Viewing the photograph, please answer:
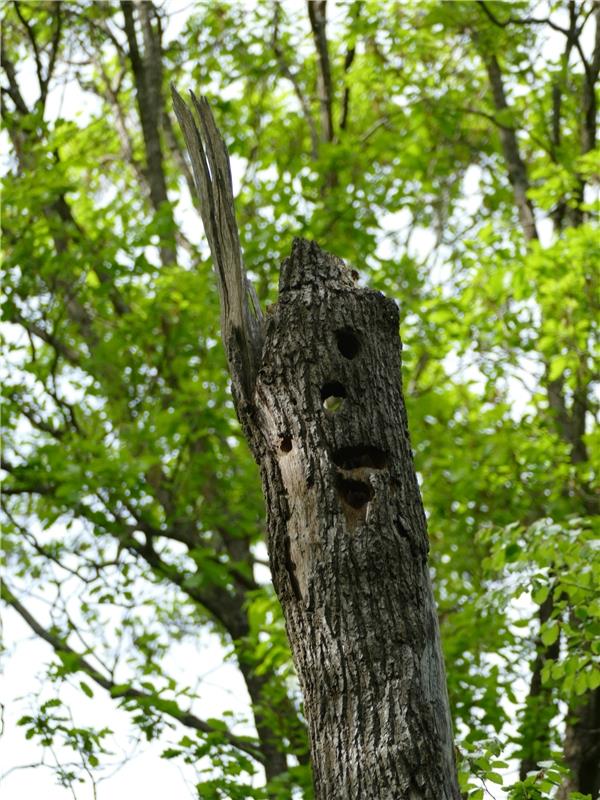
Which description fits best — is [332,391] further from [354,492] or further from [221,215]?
[221,215]

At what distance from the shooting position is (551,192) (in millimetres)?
10680

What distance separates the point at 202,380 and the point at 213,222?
6.01m

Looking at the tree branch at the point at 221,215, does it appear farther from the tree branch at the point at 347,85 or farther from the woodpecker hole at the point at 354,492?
the tree branch at the point at 347,85

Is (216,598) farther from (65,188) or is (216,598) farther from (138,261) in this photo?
(65,188)

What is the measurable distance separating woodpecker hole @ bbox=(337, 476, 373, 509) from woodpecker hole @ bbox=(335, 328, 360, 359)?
44 centimetres

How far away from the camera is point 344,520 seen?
346 cm

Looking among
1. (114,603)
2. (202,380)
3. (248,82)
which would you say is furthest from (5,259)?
(248,82)

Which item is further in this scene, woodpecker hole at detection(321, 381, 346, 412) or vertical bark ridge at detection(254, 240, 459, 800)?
woodpecker hole at detection(321, 381, 346, 412)

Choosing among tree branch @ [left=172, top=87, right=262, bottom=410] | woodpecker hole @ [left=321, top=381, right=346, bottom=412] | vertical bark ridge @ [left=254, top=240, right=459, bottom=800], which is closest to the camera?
vertical bark ridge @ [left=254, top=240, right=459, bottom=800]

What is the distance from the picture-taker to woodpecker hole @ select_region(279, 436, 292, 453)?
3625mm

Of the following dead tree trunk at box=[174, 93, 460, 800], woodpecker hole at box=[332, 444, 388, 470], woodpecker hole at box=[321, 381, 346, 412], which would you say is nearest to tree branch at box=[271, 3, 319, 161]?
dead tree trunk at box=[174, 93, 460, 800]

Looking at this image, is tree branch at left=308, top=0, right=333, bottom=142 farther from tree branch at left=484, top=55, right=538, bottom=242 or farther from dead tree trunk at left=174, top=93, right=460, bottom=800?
dead tree trunk at left=174, top=93, right=460, bottom=800

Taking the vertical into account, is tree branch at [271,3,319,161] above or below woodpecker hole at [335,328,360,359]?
above

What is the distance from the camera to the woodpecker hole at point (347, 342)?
12.3 feet
